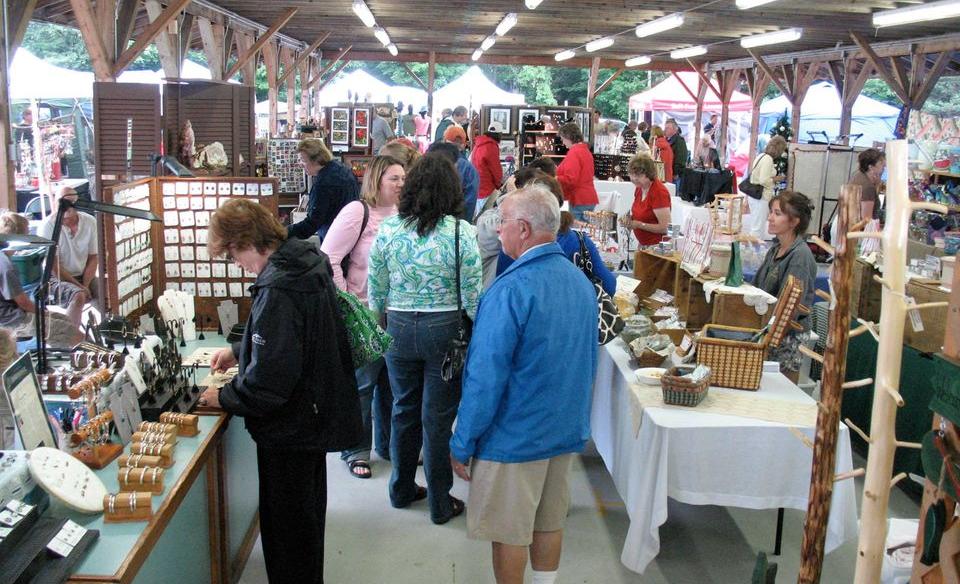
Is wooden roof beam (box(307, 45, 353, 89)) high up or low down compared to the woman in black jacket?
up

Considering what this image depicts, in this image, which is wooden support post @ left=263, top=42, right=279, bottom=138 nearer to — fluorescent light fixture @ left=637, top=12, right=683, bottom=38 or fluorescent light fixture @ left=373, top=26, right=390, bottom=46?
fluorescent light fixture @ left=373, top=26, right=390, bottom=46

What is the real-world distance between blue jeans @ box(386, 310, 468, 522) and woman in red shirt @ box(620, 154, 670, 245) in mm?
2750

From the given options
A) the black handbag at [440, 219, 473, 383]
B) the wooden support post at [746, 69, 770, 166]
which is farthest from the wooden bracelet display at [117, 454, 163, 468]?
the wooden support post at [746, 69, 770, 166]

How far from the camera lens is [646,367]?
12.2ft

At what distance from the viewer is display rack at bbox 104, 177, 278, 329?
4.20 meters

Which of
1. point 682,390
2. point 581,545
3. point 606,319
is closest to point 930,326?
point 606,319

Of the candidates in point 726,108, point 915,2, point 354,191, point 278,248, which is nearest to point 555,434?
point 278,248

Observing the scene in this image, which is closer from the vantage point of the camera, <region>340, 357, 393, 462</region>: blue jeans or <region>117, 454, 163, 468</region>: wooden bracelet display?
<region>117, 454, 163, 468</region>: wooden bracelet display

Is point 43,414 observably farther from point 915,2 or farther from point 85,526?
point 915,2

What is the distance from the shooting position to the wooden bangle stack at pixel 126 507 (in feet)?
7.27

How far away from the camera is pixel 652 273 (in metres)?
5.09

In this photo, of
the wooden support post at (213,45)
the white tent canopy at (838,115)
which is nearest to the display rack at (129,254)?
the wooden support post at (213,45)

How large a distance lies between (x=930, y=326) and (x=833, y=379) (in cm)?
372

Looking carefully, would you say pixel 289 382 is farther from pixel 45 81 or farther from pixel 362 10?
pixel 45 81
